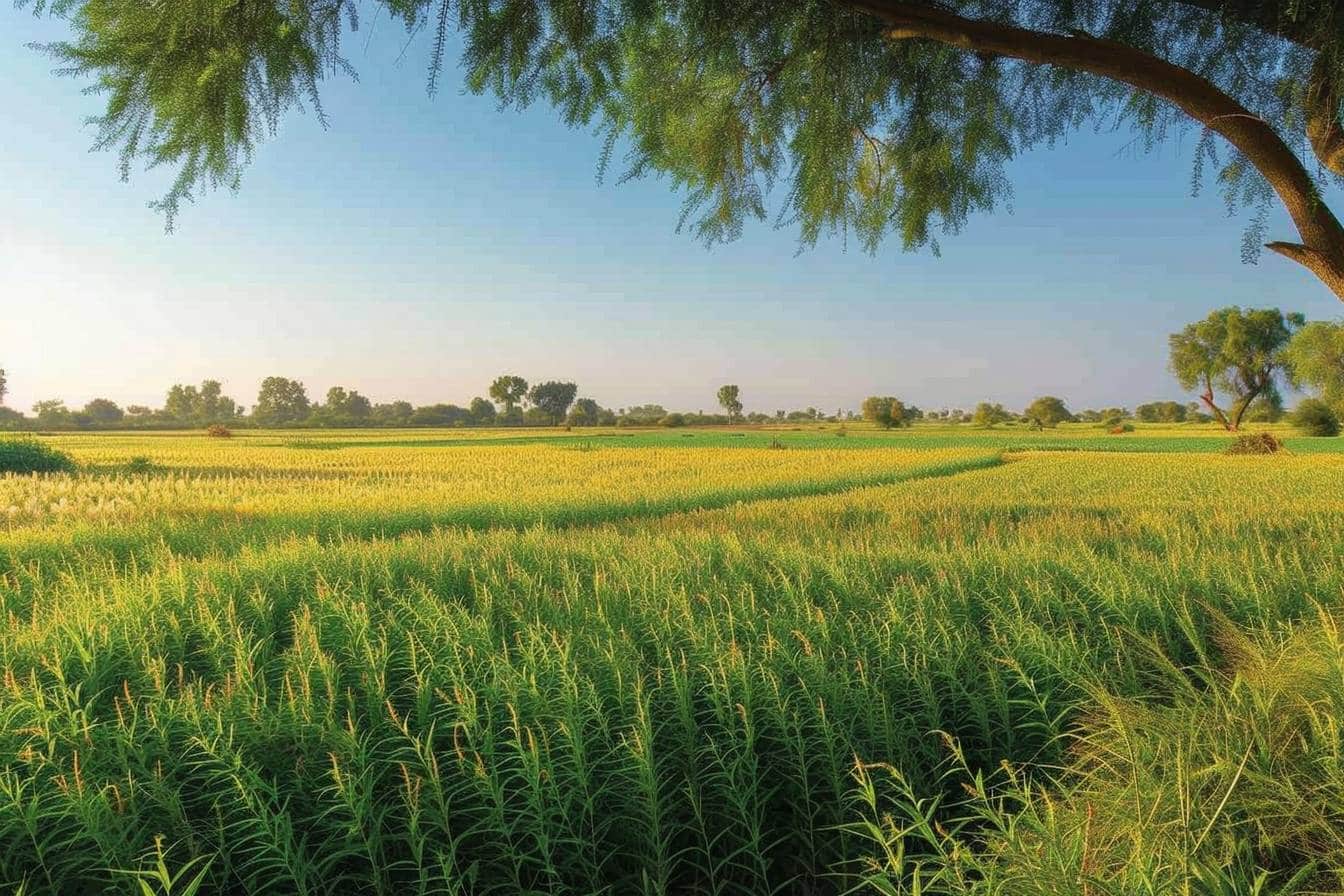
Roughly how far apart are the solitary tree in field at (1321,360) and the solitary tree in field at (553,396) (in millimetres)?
114387

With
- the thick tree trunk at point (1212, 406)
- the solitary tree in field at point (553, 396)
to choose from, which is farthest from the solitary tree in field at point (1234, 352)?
the solitary tree in field at point (553, 396)

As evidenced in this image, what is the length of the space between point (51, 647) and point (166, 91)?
378 centimetres

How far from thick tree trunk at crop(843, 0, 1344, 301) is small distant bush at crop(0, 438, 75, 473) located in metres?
33.2

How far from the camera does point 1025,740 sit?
3734 millimetres

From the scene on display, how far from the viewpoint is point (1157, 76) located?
13.8 feet

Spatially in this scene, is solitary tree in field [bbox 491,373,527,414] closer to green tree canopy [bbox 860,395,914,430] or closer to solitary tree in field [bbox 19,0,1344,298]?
green tree canopy [bbox 860,395,914,430]

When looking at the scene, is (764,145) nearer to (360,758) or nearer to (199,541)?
(360,758)

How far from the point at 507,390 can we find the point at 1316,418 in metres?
131

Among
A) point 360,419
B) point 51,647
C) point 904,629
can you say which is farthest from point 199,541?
point 360,419

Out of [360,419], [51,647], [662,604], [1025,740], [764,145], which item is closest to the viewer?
[1025,740]

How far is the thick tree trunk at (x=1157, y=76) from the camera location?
4156 mm

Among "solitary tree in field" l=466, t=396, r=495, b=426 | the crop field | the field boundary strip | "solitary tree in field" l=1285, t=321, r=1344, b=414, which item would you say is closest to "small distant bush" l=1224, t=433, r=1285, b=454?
"solitary tree in field" l=1285, t=321, r=1344, b=414


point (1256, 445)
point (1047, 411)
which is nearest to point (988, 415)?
point (1047, 411)

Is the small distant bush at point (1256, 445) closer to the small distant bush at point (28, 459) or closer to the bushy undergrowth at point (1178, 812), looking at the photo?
the bushy undergrowth at point (1178, 812)
